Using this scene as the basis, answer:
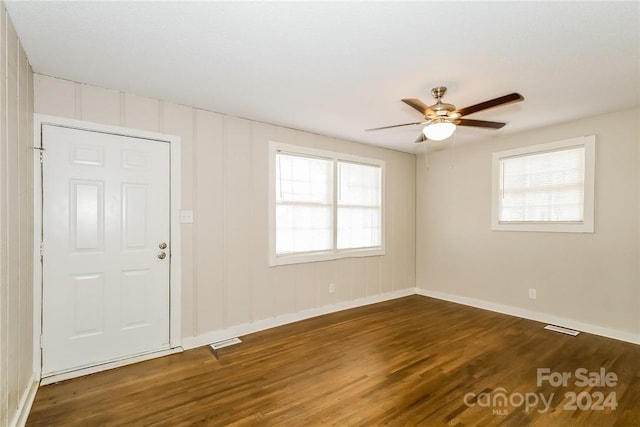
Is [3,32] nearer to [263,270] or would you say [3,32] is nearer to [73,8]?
[73,8]

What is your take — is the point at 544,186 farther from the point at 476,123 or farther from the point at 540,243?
the point at 476,123

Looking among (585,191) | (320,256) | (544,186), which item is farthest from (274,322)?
(585,191)

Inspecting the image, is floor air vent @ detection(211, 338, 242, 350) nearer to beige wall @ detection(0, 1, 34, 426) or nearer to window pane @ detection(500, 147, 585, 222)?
beige wall @ detection(0, 1, 34, 426)

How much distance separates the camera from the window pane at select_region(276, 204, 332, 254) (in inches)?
158

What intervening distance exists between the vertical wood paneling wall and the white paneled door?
210 mm

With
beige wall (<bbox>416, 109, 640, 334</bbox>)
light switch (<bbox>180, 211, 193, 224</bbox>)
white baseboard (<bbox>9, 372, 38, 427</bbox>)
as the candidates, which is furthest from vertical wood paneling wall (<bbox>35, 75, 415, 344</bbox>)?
beige wall (<bbox>416, 109, 640, 334</bbox>)

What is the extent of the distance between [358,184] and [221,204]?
2175 millimetres

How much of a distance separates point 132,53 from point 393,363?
10.7 ft

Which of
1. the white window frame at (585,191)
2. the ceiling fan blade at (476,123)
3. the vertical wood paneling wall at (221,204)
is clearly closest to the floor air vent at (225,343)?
the vertical wood paneling wall at (221,204)

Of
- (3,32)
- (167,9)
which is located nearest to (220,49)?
(167,9)

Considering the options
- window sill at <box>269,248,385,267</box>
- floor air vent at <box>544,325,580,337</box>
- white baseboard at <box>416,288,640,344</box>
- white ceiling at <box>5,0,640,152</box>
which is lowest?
floor air vent at <box>544,325,580,337</box>

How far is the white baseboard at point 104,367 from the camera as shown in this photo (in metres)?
2.55

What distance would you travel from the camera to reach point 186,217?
3262 mm

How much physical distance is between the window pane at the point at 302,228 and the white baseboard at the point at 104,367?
5.21 feet
